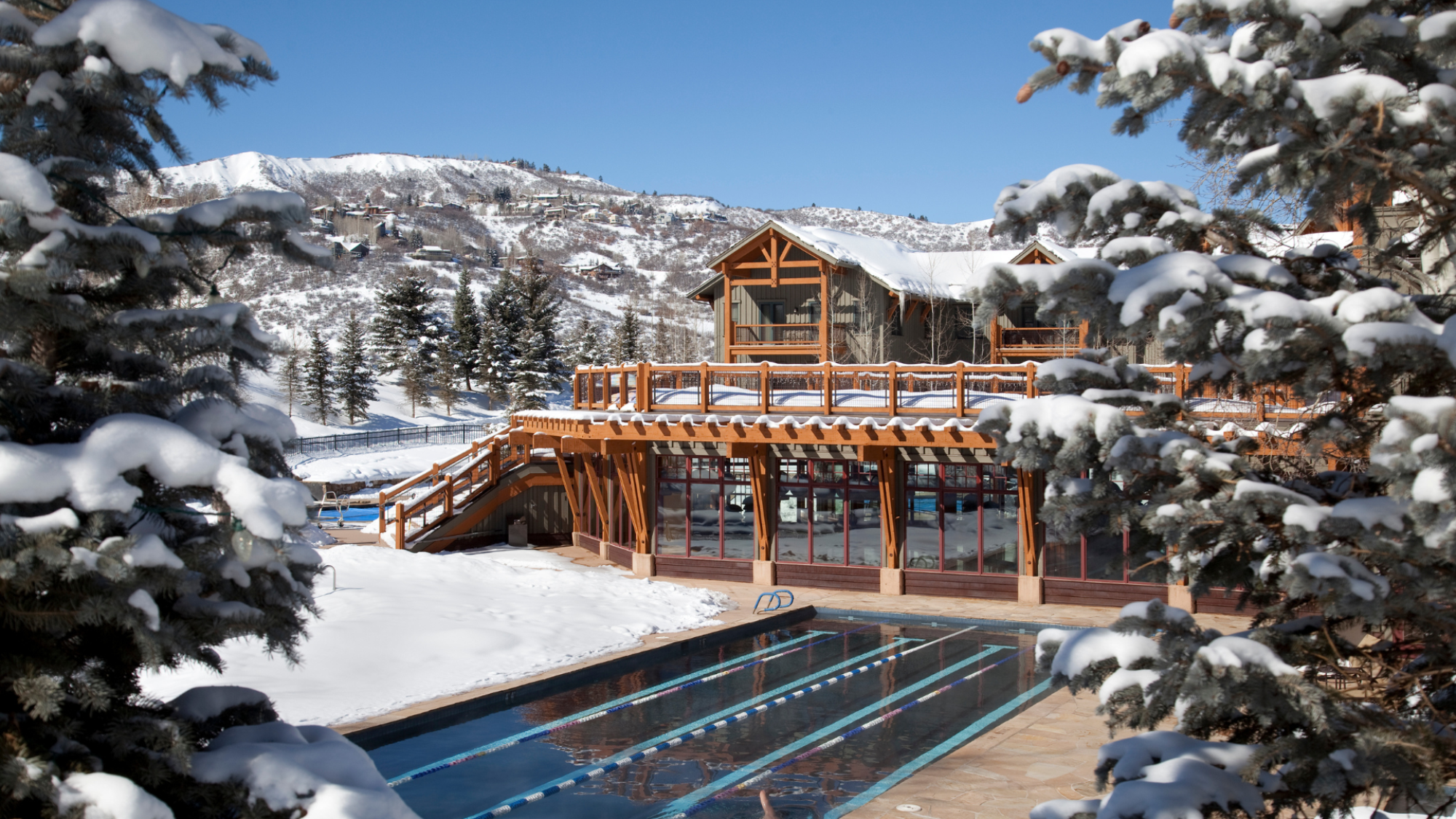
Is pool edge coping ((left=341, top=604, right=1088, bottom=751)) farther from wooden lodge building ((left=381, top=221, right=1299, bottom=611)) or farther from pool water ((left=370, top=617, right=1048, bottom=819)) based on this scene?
wooden lodge building ((left=381, top=221, right=1299, bottom=611))

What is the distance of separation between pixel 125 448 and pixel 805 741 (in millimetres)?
8741

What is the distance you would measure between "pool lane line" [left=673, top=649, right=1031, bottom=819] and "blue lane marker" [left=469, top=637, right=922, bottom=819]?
52.4 inches

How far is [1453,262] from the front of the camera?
203 inches

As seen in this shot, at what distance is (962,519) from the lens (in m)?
19.7

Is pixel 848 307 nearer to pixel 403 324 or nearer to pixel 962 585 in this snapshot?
pixel 962 585

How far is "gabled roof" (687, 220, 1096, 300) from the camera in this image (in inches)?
969

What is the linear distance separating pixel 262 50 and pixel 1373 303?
495cm

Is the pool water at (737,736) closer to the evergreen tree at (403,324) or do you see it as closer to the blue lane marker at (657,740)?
the blue lane marker at (657,740)

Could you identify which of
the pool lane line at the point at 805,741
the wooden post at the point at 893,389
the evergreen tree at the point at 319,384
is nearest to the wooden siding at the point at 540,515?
the wooden post at the point at 893,389

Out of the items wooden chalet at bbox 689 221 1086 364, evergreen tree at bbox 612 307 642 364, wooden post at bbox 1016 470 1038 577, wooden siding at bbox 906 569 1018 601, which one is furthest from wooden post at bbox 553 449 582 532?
evergreen tree at bbox 612 307 642 364

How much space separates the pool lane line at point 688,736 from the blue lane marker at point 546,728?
3.83 feet

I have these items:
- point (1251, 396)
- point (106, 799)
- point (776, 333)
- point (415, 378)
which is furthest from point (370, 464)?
point (1251, 396)

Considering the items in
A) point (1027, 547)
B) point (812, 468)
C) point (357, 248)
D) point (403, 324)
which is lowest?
point (1027, 547)

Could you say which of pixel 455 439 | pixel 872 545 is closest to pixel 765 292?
pixel 872 545
